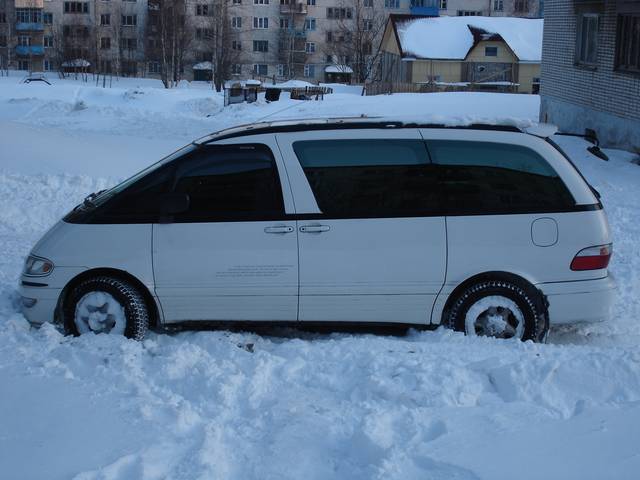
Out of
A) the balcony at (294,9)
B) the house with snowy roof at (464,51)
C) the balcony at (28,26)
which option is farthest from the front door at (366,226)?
the balcony at (28,26)

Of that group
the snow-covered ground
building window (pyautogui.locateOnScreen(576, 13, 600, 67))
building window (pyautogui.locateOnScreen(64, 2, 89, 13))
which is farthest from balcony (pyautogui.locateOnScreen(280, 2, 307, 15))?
the snow-covered ground

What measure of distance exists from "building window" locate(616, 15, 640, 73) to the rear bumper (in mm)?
14410

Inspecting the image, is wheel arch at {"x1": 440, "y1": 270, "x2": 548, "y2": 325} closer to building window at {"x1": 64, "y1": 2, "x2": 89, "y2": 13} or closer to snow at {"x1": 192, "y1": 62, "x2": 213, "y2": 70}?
snow at {"x1": 192, "y1": 62, "x2": 213, "y2": 70}

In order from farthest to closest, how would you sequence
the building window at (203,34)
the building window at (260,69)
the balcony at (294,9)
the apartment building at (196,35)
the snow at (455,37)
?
the building window at (260,69)
the balcony at (294,9)
the apartment building at (196,35)
the building window at (203,34)
the snow at (455,37)

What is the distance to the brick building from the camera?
66.8ft

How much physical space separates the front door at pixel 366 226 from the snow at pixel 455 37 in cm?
5392

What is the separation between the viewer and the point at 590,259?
6891 millimetres

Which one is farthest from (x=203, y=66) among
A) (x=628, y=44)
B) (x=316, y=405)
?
(x=316, y=405)

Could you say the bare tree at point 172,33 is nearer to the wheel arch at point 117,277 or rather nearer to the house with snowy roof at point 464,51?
the house with snowy roof at point 464,51

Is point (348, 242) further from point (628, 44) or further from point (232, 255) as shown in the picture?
point (628, 44)

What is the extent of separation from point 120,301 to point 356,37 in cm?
6974

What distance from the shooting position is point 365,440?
484 centimetres

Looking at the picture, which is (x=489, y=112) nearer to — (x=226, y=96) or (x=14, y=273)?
(x=226, y=96)

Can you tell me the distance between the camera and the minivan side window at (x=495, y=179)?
690 centimetres
